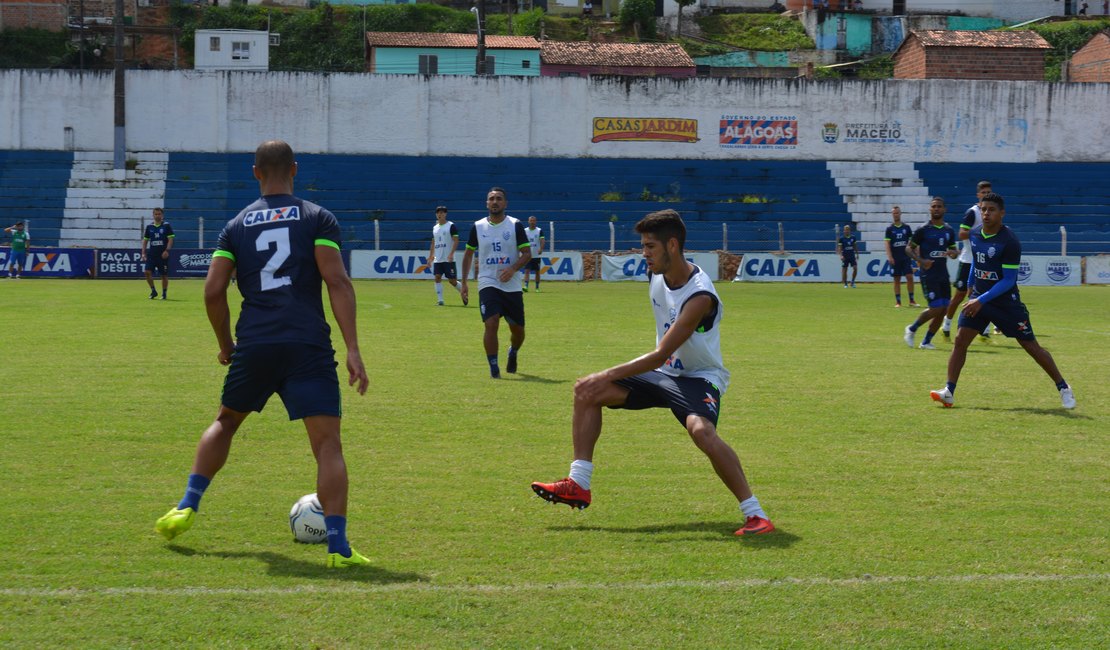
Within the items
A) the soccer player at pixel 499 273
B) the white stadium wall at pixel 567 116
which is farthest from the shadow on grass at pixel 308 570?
the white stadium wall at pixel 567 116

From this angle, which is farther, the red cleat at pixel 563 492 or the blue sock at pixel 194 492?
the red cleat at pixel 563 492

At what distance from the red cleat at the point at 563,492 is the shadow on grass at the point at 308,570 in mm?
1205

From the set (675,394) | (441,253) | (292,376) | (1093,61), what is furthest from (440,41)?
(292,376)

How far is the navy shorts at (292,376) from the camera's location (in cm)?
568

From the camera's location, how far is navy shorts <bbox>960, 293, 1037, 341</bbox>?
36.5 feet

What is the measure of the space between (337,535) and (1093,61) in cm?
6698

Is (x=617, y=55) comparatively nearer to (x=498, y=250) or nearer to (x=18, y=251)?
(x=18, y=251)

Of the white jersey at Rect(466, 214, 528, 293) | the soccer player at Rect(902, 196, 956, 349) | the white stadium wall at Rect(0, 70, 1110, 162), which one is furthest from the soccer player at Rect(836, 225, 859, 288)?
the white jersey at Rect(466, 214, 528, 293)

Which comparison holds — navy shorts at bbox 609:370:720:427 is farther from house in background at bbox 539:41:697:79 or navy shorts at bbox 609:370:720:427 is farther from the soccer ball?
house in background at bbox 539:41:697:79

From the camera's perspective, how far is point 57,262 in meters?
37.8

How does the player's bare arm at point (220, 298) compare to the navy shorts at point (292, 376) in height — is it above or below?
above

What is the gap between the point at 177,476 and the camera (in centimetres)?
764

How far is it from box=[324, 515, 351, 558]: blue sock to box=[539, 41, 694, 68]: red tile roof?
5958 centimetres

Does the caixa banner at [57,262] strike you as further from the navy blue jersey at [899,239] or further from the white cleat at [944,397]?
the white cleat at [944,397]
